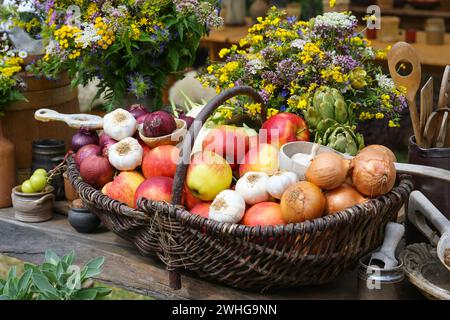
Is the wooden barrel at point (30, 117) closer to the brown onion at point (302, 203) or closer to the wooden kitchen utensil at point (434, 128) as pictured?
the brown onion at point (302, 203)

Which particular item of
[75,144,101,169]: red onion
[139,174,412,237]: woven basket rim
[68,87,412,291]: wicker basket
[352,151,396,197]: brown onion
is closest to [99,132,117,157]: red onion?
[75,144,101,169]: red onion

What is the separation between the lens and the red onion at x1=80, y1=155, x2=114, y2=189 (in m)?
1.75

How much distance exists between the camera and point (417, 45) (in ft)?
14.1

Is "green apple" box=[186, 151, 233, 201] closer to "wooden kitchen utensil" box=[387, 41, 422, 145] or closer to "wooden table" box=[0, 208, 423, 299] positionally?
"wooden table" box=[0, 208, 423, 299]

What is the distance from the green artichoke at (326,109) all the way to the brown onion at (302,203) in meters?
0.35

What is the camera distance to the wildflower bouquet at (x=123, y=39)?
2035 mm

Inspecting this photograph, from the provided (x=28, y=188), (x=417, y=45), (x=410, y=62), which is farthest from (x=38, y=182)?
(x=417, y=45)

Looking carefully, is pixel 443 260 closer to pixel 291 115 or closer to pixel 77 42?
pixel 291 115

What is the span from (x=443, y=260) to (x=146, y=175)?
2.41ft

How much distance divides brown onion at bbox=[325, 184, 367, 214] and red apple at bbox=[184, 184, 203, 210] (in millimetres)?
304

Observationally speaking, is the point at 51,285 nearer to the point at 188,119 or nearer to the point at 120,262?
the point at 120,262

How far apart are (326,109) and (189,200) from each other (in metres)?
0.44
